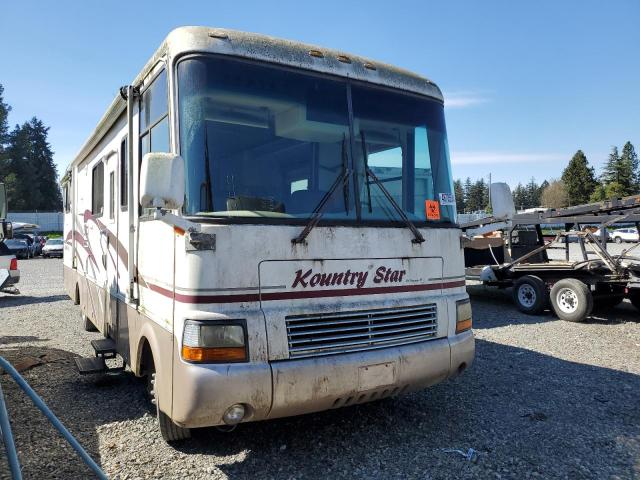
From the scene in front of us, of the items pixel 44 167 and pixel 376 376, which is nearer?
pixel 376 376

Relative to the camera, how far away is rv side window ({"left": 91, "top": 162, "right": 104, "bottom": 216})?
5.97 m

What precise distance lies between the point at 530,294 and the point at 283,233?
26.2 feet

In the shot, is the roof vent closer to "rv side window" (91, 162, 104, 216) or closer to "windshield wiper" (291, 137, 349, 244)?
"windshield wiper" (291, 137, 349, 244)

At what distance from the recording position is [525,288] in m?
10.1

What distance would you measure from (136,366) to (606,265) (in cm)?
850

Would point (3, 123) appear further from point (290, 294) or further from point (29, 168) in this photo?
point (290, 294)

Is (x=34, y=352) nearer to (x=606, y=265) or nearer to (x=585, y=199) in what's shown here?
(x=606, y=265)

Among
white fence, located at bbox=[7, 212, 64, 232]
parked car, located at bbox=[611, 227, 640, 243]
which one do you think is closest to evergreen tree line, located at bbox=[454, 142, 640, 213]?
parked car, located at bbox=[611, 227, 640, 243]

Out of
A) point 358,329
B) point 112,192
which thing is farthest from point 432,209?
point 112,192

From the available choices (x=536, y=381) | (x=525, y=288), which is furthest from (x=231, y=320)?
(x=525, y=288)

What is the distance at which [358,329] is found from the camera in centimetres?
365

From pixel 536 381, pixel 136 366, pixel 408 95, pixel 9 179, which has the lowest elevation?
pixel 536 381

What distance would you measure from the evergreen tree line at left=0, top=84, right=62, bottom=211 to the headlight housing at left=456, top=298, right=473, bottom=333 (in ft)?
215

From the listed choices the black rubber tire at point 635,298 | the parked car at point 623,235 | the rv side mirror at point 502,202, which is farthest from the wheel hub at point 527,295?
the parked car at point 623,235
